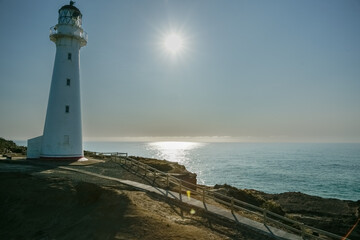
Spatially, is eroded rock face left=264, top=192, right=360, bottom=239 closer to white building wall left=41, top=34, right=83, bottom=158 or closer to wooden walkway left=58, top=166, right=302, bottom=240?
wooden walkway left=58, top=166, right=302, bottom=240

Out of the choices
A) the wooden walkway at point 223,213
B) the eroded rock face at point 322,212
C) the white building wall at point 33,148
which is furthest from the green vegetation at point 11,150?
the eroded rock face at point 322,212

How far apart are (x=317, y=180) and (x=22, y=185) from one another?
2405 inches

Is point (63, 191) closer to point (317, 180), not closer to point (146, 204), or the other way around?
point (146, 204)

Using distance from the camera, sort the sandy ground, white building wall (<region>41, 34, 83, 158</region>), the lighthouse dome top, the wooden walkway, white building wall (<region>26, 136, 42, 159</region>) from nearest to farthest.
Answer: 1. the sandy ground
2. the wooden walkway
3. white building wall (<region>41, 34, 83, 158</region>)
4. white building wall (<region>26, 136, 42, 159</region>)
5. the lighthouse dome top

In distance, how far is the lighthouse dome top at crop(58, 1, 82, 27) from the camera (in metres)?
25.7

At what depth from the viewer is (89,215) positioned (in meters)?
11.2

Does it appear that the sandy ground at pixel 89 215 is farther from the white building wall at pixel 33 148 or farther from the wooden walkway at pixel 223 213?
the white building wall at pixel 33 148

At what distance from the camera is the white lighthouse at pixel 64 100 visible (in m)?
24.4

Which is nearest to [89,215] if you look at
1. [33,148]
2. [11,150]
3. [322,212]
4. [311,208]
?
[33,148]

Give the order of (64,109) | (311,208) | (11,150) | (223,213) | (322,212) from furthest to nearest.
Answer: (11,150) → (311,208) → (322,212) → (64,109) → (223,213)

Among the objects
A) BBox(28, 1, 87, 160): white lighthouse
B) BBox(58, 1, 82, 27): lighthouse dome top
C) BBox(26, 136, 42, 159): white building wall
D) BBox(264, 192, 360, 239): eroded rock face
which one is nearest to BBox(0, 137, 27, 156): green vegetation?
BBox(26, 136, 42, 159): white building wall

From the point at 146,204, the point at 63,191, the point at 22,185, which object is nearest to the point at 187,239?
the point at 146,204

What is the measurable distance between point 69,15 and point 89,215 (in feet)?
76.7

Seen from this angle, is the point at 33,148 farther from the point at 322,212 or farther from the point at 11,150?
the point at 322,212
